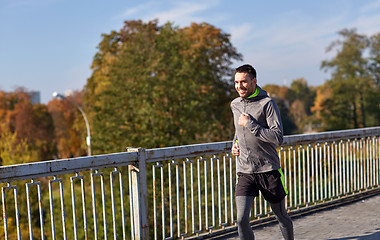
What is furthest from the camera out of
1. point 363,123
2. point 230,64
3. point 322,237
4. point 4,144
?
point 363,123

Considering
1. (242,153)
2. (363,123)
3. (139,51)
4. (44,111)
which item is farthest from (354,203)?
(44,111)

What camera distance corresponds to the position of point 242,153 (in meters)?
4.13

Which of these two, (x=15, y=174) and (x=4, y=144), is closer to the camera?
(x=15, y=174)

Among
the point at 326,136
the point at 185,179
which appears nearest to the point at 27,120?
the point at 326,136

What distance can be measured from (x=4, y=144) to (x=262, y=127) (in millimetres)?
37958

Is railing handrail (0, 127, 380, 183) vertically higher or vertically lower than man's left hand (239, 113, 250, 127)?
lower

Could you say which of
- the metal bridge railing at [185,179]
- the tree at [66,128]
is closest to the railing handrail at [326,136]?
the metal bridge railing at [185,179]

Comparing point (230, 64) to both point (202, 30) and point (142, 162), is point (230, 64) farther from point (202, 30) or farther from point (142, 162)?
point (142, 162)

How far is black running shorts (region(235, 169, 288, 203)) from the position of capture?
4055 mm

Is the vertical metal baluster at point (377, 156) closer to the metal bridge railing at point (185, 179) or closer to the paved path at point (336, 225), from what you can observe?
the metal bridge railing at point (185, 179)

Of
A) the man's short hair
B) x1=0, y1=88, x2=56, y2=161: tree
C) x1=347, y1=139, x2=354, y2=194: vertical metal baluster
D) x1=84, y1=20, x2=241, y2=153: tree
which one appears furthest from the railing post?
x1=0, y1=88, x2=56, y2=161: tree

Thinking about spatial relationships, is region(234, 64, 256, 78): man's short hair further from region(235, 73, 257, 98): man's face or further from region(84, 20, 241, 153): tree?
region(84, 20, 241, 153): tree

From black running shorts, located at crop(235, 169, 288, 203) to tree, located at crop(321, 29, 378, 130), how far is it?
54.9 meters

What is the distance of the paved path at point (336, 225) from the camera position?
18.2 feet
